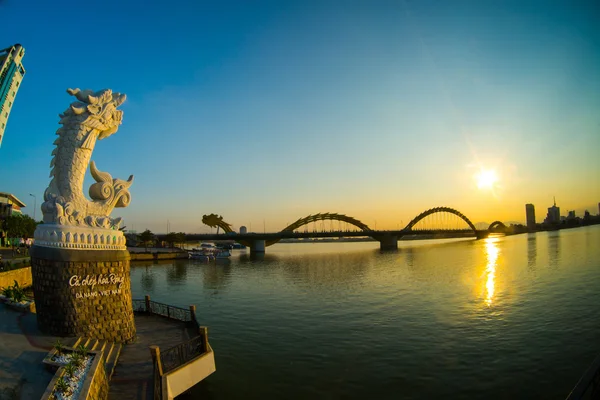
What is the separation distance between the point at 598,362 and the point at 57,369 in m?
14.8

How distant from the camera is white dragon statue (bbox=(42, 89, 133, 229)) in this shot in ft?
49.6

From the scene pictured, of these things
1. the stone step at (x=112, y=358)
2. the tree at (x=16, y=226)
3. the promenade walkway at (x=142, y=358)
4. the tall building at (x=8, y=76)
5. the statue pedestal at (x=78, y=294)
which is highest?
the tall building at (x=8, y=76)

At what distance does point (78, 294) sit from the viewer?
14422mm

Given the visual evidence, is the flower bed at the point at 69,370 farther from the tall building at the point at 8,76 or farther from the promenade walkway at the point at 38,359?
the tall building at the point at 8,76

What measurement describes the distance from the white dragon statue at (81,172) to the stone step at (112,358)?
17.0 ft

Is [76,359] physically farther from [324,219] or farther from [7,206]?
[324,219]

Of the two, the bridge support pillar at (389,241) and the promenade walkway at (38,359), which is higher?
the promenade walkway at (38,359)

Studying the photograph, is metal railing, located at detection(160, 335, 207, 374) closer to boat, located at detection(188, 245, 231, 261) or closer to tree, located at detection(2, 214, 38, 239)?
tree, located at detection(2, 214, 38, 239)

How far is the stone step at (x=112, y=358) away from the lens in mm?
12370

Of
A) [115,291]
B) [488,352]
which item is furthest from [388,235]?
[115,291]

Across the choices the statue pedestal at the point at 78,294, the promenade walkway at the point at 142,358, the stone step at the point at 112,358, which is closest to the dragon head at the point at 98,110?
the statue pedestal at the point at 78,294

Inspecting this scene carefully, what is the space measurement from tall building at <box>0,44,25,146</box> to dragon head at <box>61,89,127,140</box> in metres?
63.2

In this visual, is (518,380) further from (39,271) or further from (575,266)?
(575,266)

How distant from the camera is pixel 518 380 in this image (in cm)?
1575
